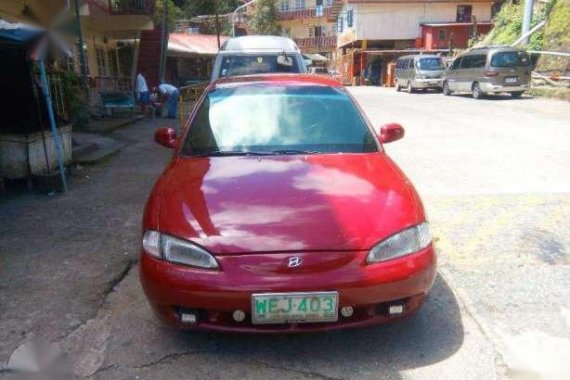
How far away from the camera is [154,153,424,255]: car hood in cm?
283

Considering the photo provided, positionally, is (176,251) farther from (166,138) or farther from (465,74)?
(465,74)

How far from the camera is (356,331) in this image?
3242 mm

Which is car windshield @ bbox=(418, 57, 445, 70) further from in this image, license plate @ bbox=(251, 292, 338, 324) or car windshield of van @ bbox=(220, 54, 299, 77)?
license plate @ bbox=(251, 292, 338, 324)

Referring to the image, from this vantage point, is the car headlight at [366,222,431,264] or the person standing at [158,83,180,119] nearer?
the car headlight at [366,222,431,264]

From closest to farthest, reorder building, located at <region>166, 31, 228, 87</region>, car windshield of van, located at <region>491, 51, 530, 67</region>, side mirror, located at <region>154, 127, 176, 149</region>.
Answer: side mirror, located at <region>154, 127, 176, 149</region> → car windshield of van, located at <region>491, 51, 530, 67</region> → building, located at <region>166, 31, 228, 87</region>

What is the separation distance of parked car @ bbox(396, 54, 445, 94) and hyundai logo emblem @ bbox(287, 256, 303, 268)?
82.0 ft

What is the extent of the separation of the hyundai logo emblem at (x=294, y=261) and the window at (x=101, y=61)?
18304 millimetres

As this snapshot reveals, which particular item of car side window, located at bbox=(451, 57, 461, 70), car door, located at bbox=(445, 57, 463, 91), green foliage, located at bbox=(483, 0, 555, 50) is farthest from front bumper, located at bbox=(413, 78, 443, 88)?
green foliage, located at bbox=(483, 0, 555, 50)

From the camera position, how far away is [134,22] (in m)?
17.2

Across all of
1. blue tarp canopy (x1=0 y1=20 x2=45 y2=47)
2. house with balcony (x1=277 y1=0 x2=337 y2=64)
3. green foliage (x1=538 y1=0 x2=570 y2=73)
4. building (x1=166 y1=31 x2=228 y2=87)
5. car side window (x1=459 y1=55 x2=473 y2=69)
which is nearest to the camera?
blue tarp canopy (x1=0 y1=20 x2=45 y2=47)

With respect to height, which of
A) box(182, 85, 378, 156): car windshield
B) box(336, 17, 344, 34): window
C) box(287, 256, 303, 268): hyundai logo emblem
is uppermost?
box(336, 17, 344, 34): window

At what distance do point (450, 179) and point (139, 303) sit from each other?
15.8ft

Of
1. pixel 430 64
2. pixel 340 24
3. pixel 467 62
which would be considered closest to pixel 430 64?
pixel 430 64

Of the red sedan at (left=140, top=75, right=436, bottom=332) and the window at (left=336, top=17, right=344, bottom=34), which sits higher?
the window at (left=336, top=17, right=344, bottom=34)
